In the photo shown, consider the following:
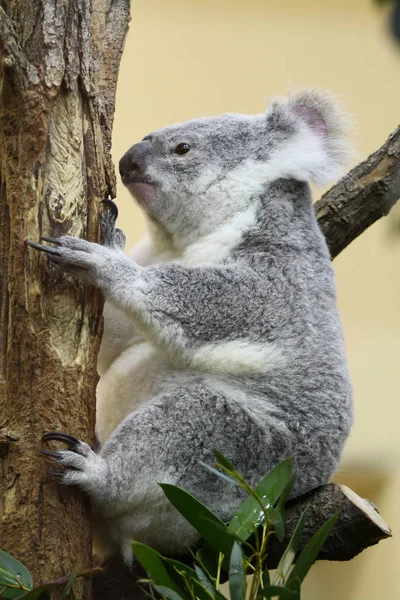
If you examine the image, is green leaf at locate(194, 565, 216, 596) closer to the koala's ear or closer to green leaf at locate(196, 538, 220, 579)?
green leaf at locate(196, 538, 220, 579)

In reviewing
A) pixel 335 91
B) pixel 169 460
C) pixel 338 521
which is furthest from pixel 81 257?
pixel 335 91

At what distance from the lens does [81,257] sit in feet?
6.49

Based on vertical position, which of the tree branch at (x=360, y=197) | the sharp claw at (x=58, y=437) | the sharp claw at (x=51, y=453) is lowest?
the sharp claw at (x=51, y=453)

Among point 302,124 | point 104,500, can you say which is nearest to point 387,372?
point 302,124

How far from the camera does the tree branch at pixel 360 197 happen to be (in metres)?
2.87

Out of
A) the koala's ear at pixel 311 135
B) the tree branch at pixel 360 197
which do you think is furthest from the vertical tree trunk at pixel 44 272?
the tree branch at pixel 360 197

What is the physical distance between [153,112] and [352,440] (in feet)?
7.92

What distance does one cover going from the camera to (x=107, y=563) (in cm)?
229

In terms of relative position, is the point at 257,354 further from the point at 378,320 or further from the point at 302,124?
the point at 378,320

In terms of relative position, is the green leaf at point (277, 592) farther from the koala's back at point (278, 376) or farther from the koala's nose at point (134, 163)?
the koala's nose at point (134, 163)

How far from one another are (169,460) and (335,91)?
10.7ft

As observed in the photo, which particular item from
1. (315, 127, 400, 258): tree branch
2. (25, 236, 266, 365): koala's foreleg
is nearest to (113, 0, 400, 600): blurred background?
(315, 127, 400, 258): tree branch

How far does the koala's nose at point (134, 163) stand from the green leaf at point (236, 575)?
1.45 metres

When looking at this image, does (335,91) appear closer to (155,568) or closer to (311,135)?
(311,135)
